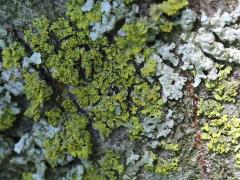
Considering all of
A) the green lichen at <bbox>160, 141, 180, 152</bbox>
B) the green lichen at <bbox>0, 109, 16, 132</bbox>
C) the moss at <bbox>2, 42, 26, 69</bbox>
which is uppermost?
the moss at <bbox>2, 42, 26, 69</bbox>

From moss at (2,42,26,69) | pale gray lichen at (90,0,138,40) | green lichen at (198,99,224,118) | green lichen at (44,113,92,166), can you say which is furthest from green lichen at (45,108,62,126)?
green lichen at (198,99,224,118)

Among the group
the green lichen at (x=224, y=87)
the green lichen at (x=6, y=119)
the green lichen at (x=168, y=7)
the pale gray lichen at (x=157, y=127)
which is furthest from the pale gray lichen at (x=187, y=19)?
the green lichen at (x=6, y=119)

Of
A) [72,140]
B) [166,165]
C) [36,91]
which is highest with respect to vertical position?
[36,91]

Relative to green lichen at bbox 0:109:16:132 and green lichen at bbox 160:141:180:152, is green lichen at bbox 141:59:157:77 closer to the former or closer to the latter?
green lichen at bbox 160:141:180:152

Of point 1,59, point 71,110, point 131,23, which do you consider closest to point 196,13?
point 131,23

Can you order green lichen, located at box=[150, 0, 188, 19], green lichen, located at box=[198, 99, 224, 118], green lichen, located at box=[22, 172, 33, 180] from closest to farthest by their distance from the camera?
green lichen, located at box=[150, 0, 188, 19]
green lichen, located at box=[198, 99, 224, 118]
green lichen, located at box=[22, 172, 33, 180]

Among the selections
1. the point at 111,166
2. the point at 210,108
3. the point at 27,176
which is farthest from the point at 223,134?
the point at 27,176

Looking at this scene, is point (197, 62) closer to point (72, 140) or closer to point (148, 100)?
point (148, 100)

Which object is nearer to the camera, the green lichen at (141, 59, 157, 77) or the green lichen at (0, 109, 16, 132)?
the green lichen at (141, 59, 157, 77)
